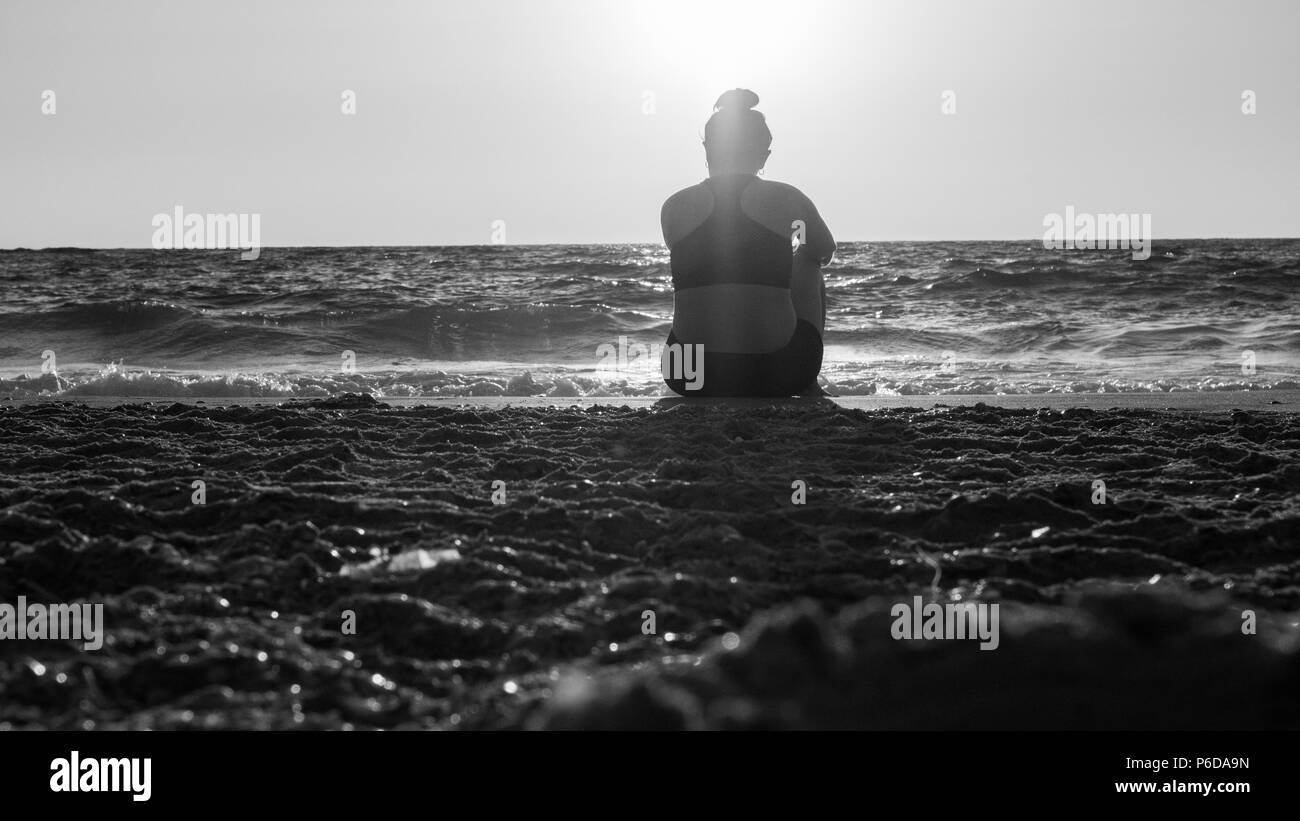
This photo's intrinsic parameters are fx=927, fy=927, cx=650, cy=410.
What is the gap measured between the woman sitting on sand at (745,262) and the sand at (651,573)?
93cm

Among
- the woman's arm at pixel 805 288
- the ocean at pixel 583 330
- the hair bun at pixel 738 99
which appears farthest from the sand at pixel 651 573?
the ocean at pixel 583 330

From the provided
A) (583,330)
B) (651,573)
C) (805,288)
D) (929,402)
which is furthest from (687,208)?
(583,330)

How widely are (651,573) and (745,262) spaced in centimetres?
261

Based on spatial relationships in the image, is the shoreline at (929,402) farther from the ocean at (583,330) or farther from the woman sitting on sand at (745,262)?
the ocean at (583,330)

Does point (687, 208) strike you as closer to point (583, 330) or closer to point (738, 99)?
point (738, 99)

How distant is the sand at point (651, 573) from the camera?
3.33ft

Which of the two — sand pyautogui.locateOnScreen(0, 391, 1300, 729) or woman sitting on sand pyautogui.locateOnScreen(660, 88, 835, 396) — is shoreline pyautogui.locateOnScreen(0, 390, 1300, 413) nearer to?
woman sitting on sand pyautogui.locateOnScreen(660, 88, 835, 396)

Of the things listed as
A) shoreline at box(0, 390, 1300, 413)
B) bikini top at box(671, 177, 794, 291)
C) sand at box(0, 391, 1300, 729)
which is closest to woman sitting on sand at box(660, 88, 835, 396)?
bikini top at box(671, 177, 794, 291)

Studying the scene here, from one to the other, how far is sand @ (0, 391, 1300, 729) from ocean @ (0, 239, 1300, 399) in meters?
2.78

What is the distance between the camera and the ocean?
6188 millimetres
